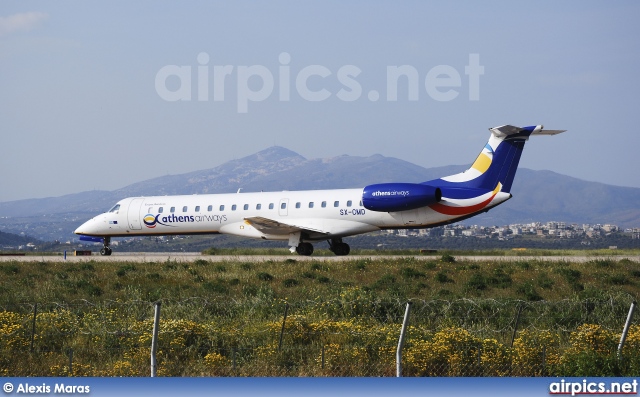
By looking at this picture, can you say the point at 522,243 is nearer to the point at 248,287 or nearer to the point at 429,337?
the point at 248,287

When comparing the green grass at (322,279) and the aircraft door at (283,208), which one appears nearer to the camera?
the green grass at (322,279)

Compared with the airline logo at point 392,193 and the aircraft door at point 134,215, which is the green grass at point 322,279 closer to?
the airline logo at point 392,193

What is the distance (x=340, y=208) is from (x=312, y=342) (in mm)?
20005

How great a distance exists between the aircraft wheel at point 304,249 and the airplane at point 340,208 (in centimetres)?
3

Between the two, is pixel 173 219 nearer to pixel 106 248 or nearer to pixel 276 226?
pixel 106 248

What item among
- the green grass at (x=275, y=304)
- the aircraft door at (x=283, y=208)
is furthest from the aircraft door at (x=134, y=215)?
the aircraft door at (x=283, y=208)

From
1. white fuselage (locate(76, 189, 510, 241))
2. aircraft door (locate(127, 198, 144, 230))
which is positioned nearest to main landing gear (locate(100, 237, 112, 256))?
white fuselage (locate(76, 189, 510, 241))

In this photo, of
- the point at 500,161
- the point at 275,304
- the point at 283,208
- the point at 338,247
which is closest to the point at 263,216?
the point at 283,208

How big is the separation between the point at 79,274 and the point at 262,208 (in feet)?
33.0

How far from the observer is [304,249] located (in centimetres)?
3800

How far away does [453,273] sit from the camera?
29469 mm

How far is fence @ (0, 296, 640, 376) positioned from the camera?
48.0 feet

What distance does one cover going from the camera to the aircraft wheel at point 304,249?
38.0 meters

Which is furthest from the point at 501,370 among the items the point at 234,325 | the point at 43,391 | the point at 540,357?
the point at 43,391
